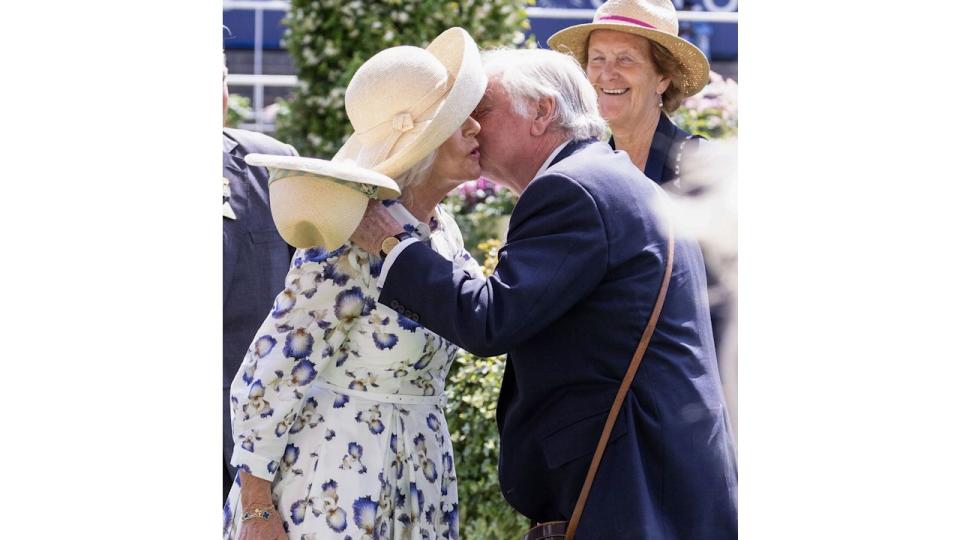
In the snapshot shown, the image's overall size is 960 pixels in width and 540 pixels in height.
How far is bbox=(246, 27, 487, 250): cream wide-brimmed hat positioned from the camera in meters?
2.50

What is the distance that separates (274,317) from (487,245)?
2304 millimetres

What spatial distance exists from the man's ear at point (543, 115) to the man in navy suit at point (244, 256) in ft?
4.68

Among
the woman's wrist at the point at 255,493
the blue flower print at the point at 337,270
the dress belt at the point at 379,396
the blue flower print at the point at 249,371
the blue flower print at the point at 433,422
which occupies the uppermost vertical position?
the blue flower print at the point at 337,270

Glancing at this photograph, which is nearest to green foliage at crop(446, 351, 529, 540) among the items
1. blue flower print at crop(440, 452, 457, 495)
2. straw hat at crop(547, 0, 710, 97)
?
straw hat at crop(547, 0, 710, 97)

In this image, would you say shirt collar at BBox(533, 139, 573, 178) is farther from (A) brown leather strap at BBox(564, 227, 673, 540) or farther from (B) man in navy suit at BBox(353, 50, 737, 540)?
(A) brown leather strap at BBox(564, 227, 673, 540)

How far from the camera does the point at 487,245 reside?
4867 mm

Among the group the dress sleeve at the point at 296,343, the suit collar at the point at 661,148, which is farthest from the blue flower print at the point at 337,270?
the suit collar at the point at 661,148

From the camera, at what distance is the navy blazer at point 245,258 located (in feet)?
12.5

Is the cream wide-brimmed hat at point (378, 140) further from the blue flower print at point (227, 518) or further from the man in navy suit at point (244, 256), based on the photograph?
the man in navy suit at point (244, 256)

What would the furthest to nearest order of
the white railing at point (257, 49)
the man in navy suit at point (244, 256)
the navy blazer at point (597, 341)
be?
the white railing at point (257, 49) → the man in navy suit at point (244, 256) → the navy blazer at point (597, 341)

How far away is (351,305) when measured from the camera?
2.61 meters

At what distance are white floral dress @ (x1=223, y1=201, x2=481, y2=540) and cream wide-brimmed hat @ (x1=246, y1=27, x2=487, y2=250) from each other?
113 mm
